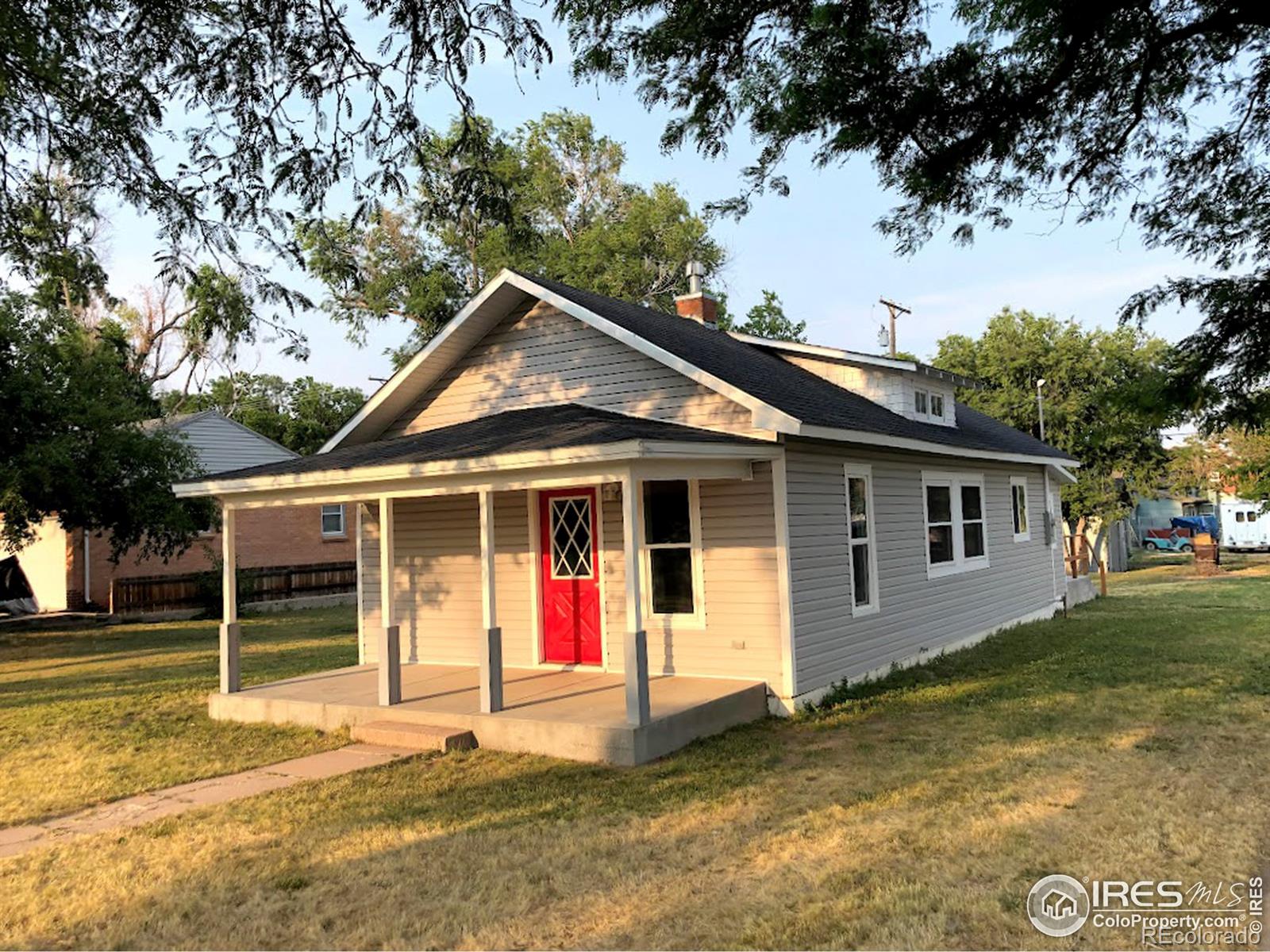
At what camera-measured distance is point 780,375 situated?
1188cm

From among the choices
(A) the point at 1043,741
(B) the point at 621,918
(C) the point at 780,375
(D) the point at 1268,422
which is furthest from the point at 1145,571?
(B) the point at 621,918

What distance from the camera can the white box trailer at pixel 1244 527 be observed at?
38844mm

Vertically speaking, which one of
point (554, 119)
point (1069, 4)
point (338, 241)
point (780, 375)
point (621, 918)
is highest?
point (554, 119)

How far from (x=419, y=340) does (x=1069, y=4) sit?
1181 inches

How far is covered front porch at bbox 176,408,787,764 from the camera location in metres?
8.10

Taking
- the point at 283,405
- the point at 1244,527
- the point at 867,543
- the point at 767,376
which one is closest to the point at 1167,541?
the point at 1244,527

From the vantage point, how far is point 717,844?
5621 mm

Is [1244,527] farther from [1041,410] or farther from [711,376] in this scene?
[711,376]

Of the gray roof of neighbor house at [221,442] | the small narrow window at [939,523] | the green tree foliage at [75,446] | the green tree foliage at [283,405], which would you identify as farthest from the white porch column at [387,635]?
the green tree foliage at [283,405]

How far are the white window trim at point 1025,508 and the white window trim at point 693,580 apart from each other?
841 cm

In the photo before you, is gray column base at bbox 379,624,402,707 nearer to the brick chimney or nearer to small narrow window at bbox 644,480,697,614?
small narrow window at bbox 644,480,697,614

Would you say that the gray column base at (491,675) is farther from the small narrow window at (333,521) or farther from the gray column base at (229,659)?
the small narrow window at (333,521)

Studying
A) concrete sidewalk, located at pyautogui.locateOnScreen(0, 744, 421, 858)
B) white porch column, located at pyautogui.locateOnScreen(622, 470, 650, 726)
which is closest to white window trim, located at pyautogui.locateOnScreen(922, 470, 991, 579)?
white porch column, located at pyautogui.locateOnScreen(622, 470, 650, 726)

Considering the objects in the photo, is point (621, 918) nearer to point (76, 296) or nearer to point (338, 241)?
point (76, 296)
